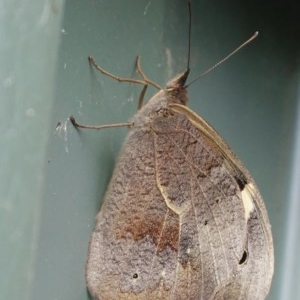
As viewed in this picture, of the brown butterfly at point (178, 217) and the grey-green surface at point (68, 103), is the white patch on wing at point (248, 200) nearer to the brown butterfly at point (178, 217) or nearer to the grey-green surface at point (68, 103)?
the brown butterfly at point (178, 217)

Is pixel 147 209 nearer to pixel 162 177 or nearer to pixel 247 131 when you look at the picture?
pixel 162 177

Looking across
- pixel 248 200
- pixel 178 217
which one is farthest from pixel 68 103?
pixel 248 200

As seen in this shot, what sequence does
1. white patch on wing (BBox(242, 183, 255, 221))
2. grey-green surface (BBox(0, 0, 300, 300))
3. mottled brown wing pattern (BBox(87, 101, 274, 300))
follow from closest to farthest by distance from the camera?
1. grey-green surface (BBox(0, 0, 300, 300))
2. mottled brown wing pattern (BBox(87, 101, 274, 300))
3. white patch on wing (BBox(242, 183, 255, 221))

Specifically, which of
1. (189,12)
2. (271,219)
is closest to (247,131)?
(271,219)

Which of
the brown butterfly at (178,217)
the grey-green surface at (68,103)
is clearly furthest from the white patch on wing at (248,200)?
the grey-green surface at (68,103)

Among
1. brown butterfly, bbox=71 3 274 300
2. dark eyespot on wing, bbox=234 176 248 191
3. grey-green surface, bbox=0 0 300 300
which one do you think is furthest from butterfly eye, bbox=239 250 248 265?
grey-green surface, bbox=0 0 300 300

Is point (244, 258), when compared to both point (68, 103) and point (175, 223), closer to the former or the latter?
point (175, 223)

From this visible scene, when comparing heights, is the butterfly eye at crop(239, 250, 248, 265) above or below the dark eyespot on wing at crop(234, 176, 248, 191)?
below

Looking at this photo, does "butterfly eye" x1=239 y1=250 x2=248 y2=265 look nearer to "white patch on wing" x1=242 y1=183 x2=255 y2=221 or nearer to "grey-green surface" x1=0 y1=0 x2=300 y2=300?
"white patch on wing" x1=242 y1=183 x2=255 y2=221
